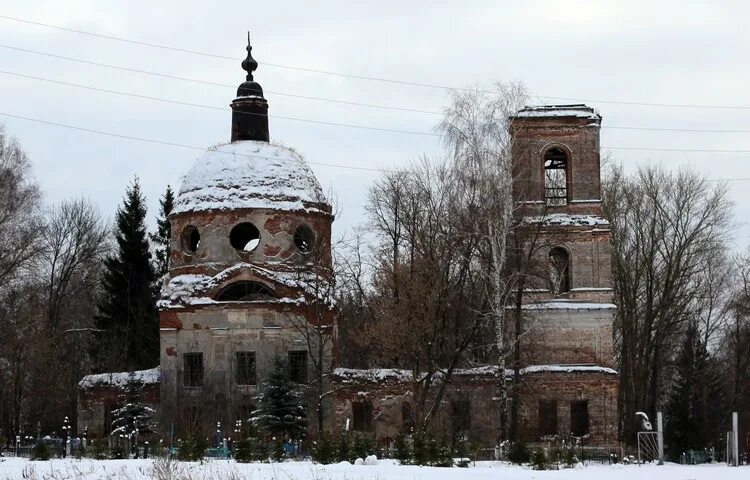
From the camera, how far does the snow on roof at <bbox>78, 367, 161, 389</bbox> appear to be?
4425 centimetres

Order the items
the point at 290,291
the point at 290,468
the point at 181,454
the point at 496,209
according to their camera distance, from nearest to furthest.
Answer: the point at 290,468, the point at 181,454, the point at 496,209, the point at 290,291

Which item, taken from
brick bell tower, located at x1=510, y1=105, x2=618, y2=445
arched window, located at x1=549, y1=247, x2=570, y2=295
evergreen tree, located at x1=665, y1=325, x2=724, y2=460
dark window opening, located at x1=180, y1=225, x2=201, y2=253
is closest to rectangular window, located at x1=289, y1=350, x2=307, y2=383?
dark window opening, located at x1=180, y1=225, x2=201, y2=253

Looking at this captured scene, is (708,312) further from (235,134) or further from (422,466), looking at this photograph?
(422,466)

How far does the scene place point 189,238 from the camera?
45438 millimetres

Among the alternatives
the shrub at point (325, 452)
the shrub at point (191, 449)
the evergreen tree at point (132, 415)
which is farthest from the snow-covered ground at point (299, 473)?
the evergreen tree at point (132, 415)

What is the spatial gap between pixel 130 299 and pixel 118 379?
9.93m

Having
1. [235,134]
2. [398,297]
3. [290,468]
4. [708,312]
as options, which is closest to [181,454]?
[290,468]

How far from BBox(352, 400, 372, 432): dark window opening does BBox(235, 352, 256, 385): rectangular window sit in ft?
9.93

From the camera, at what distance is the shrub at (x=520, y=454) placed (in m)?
29.5

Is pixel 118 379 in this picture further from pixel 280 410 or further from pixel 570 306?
pixel 570 306

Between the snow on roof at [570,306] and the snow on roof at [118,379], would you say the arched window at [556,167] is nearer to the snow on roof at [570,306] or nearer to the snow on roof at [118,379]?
the snow on roof at [570,306]

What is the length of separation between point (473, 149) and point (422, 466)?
15397 mm

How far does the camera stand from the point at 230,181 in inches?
1764

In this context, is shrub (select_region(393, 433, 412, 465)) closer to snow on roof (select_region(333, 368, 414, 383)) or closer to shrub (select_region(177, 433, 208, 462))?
shrub (select_region(177, 433, 208, 462))
